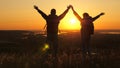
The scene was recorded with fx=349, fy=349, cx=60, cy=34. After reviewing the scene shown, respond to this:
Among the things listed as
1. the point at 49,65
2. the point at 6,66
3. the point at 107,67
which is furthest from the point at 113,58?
the point at 6,66

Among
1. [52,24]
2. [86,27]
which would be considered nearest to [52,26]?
[52,24]

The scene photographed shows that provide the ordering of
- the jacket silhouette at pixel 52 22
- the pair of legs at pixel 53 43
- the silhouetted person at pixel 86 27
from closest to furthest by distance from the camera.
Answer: the jacket silhouette at pixel 52 22
the pair of legs at pixel 53 43
the silhouetted person at pixel 86 27

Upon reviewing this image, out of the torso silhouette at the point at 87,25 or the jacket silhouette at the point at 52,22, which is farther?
the torso silhouette at the point at 87,25

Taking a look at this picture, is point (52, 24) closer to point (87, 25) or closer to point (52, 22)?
point (52, 22)

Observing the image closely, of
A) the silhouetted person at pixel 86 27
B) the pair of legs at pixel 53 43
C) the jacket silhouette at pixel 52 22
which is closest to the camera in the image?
the jacket silhouette at pixel 52 22

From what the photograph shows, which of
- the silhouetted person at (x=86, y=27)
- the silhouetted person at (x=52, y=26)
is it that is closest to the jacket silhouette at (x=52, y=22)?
the silhouetted person at (x=52, y=26)

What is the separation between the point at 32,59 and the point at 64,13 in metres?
2.27

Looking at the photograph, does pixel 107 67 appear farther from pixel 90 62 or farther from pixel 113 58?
pixel 113 58

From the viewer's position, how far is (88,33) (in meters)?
14.9

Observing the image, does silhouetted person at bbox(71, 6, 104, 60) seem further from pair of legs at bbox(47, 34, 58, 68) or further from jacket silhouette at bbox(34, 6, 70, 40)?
pair of legs at bbox(47, 34, 58, 68)

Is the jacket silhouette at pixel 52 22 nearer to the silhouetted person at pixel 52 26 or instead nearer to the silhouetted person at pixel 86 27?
the silhouetted person at pixel 52 26

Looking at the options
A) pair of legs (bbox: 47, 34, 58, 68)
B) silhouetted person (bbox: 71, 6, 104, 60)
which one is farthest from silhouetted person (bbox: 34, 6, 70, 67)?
silhouetted person (bbox: 71, 6, 104, 60)

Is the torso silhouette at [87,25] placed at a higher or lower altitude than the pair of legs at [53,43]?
higher

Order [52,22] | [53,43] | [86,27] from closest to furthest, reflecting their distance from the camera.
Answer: [52,22] → [53,43] → [86,27]
